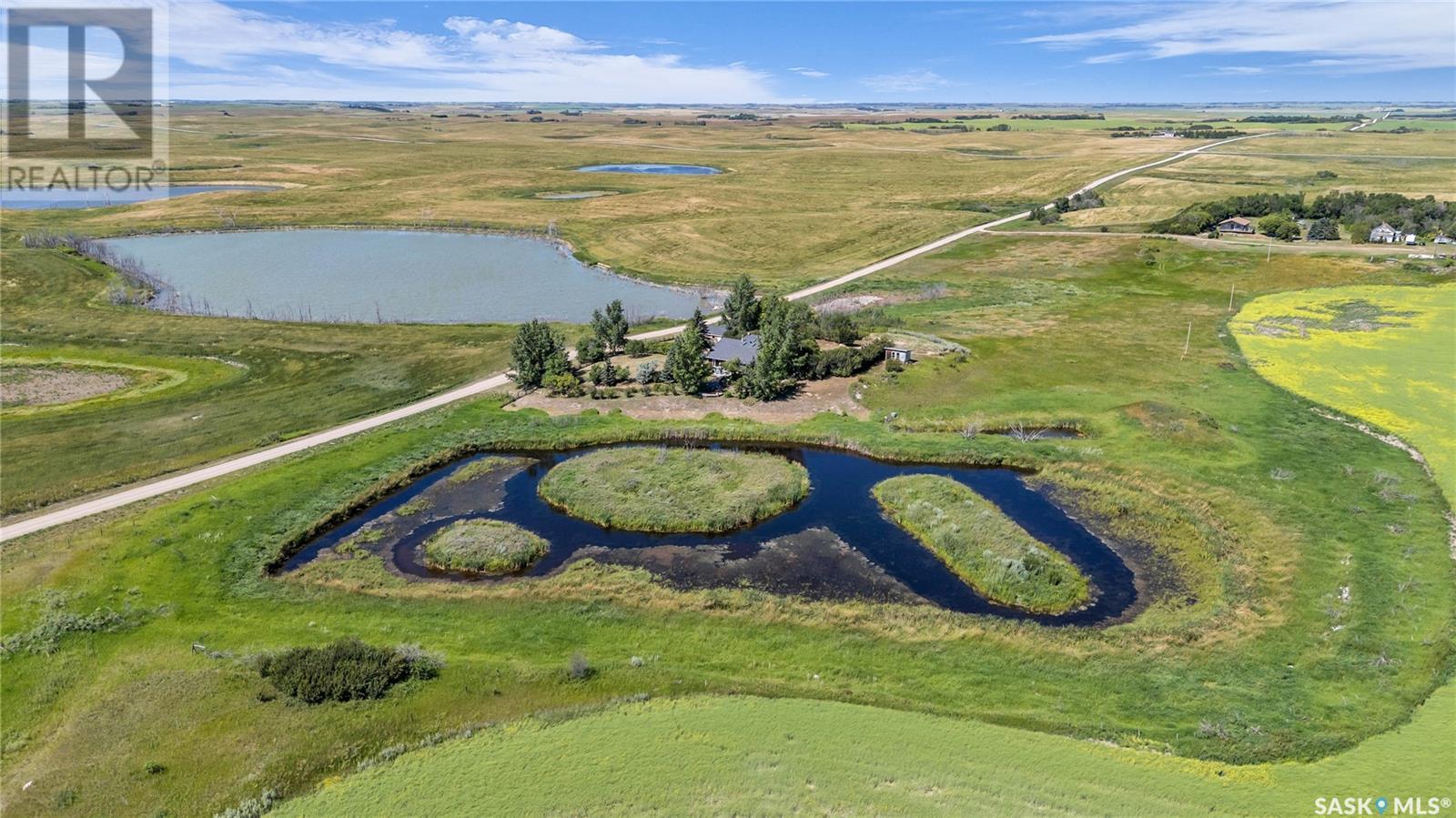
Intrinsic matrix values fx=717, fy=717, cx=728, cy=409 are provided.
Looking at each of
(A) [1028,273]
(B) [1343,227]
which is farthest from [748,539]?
(B) [1343,227]

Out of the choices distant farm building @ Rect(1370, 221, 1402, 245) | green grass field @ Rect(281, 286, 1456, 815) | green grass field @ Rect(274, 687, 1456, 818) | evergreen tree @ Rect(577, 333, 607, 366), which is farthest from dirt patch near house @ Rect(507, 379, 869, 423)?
distant farm building @ Rect(1370, 221, 1402, 245)

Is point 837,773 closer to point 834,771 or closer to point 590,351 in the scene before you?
point 834,771

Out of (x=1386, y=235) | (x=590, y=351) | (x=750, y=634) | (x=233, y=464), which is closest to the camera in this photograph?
(x=750, y=634)

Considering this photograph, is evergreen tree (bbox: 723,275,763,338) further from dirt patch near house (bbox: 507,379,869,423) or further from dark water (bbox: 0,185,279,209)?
dark water (bbox: 0,185,279,209)

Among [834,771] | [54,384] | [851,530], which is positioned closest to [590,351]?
[851,530]

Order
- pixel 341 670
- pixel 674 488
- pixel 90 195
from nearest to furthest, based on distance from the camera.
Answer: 1. pixel 341 670
2. pixel 674 488
3. pixel 90 195

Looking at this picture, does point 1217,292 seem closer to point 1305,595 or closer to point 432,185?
point 1305,595

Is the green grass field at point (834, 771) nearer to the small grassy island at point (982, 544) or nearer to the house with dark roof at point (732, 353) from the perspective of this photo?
the small grassy island at point (982, 544)
